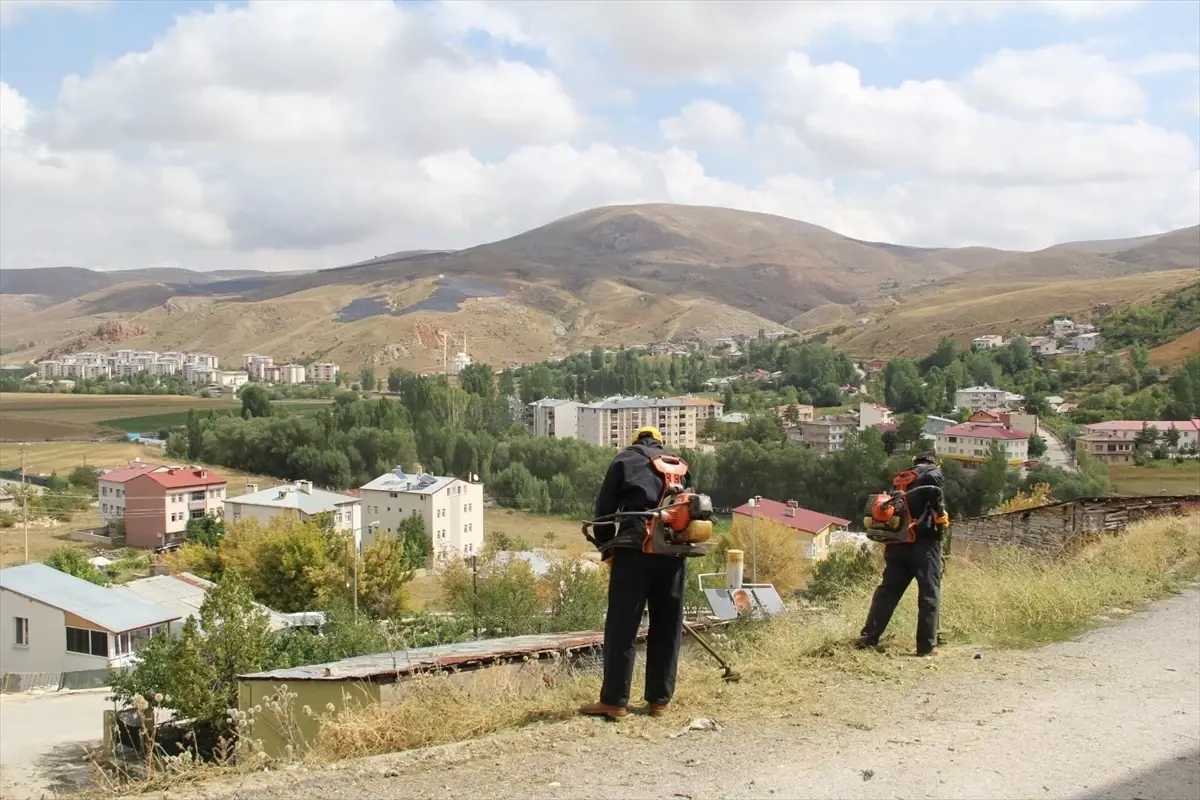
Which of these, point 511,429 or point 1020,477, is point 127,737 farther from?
point 511,429

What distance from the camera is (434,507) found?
4700cm

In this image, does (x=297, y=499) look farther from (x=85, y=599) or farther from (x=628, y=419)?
Answer: (x=628, y=419)

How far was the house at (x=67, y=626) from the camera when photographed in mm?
25422

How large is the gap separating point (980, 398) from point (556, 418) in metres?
31.7

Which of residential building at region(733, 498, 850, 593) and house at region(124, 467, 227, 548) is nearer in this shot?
residential building at region(733, 498, 850, 593)

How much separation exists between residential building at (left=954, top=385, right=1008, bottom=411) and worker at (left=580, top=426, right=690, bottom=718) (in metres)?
74.3

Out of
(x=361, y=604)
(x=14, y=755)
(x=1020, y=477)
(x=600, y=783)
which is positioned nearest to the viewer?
(x=600, y=783)

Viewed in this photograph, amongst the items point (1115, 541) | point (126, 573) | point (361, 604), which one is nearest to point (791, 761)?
point (1115, 541)

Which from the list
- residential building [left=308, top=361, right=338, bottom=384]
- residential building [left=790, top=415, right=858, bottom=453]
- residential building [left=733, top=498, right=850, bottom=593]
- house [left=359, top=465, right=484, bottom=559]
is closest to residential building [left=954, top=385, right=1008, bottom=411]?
residential building [left=790, top=415, right=858, bottom=453]

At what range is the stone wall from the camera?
12375mm

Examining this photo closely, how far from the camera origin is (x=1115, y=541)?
433 inches

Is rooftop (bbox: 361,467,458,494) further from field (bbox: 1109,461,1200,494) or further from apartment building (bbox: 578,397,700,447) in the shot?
apartment building (bbox: 578,397,700,447)

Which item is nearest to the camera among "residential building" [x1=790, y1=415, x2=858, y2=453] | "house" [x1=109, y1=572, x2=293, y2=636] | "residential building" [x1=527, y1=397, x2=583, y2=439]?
"house" [x1=109, y1=572, x2=293, y2=636]

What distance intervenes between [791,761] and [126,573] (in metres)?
39.4
